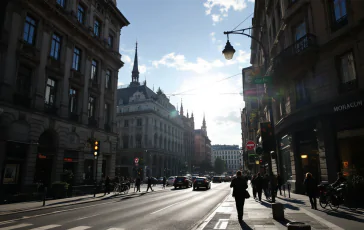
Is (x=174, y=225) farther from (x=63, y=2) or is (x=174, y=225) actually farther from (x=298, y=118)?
(x=63, y=2)

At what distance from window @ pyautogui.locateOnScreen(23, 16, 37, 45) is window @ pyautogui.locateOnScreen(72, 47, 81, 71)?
517 cm

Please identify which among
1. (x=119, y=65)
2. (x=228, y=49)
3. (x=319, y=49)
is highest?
(x=119, y=65)

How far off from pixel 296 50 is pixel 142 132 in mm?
56058

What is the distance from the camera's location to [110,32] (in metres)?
33.8

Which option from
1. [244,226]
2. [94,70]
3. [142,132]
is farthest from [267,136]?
[142,132]

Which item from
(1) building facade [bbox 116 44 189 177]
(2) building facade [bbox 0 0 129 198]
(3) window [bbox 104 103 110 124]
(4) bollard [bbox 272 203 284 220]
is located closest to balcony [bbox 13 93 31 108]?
(2) building facade [bbox 0 0 129 198]

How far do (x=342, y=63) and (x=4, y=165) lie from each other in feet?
76.9

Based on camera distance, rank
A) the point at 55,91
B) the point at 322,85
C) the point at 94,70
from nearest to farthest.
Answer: the point at 322,85 < the point at 55,91 < the point at 94,70

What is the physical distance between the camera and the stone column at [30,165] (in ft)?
64.1

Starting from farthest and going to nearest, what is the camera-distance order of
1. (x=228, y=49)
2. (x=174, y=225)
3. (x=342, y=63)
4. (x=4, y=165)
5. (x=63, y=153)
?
(x=63, y=153)
(x=4, y=165)
(x=342, y=63)
(x=228, y=49)
(x=174, y=225)

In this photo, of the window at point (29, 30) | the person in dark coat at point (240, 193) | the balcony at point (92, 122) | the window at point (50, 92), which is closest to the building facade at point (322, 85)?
the person in dark coat at point (240, 193)

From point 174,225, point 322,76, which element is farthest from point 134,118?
point 174,225

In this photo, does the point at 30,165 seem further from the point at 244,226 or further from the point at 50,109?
the point at 244,226

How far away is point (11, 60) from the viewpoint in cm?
1902
